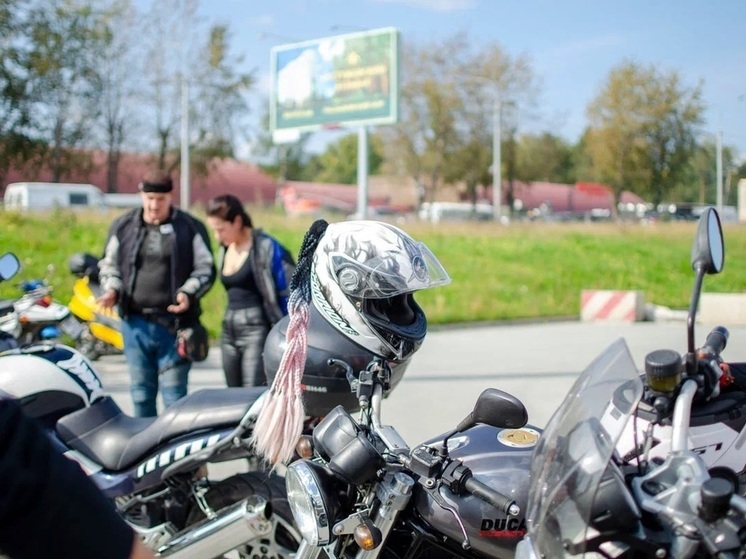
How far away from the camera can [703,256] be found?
223 cm

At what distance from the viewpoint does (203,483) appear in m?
3.20

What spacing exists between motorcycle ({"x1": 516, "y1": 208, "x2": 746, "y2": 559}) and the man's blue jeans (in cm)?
329

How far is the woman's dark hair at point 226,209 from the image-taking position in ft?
16.5

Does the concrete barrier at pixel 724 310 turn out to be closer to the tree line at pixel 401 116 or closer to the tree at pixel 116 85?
the tree line at pixel 401 116

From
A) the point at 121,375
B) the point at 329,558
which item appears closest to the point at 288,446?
the point at 329,558

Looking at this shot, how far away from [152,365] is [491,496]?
323 centimetres

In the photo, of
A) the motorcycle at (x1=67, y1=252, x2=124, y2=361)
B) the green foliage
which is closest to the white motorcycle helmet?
the motorcycle at (x1=67, y1=252, x2=124, y2=361)

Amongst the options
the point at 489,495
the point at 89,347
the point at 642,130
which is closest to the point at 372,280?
the point at 489,495

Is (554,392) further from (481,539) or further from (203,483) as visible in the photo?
(481,539)

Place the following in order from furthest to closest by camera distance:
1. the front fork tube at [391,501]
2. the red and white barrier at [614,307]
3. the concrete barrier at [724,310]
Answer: the red and white barrier at [614,307], the concrete barrier at [724,310], the front fork tube at [391,501]

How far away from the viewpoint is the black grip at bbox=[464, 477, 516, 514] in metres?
2.03

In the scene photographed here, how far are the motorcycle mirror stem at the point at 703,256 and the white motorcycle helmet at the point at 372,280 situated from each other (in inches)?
27.1

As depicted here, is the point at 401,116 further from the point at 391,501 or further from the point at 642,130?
the point at 391,501

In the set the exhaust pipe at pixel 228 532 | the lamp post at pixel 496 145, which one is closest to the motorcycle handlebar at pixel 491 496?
the exhaust pipe at pixel 228 532
